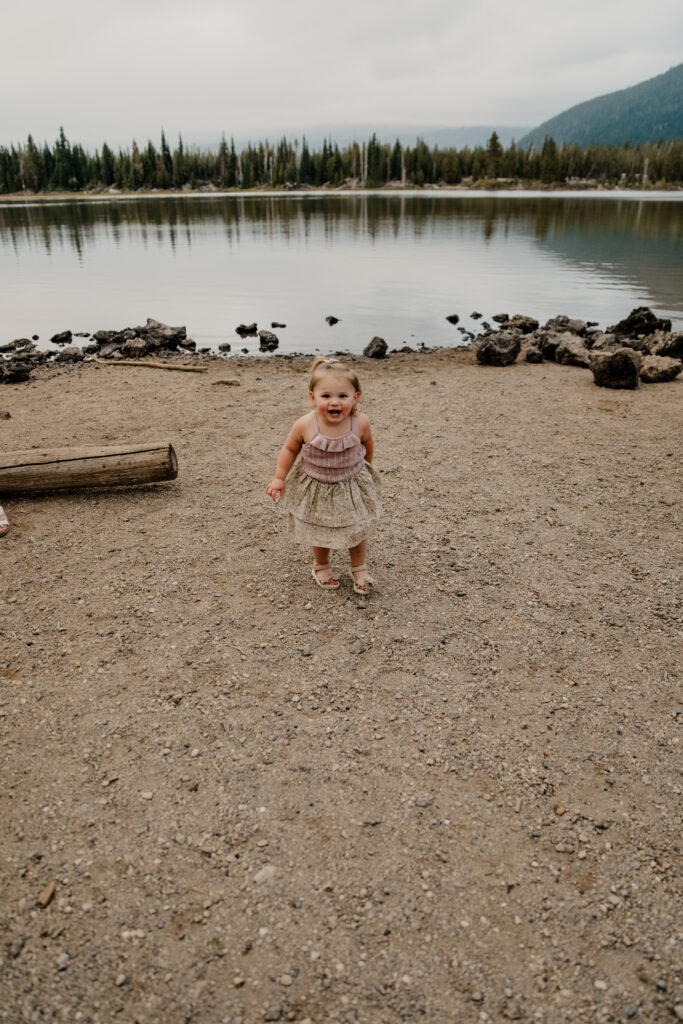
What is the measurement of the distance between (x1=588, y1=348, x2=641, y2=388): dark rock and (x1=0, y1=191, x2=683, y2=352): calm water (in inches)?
247

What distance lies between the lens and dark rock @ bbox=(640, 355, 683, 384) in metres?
12.4

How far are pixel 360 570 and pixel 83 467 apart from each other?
3.73 m

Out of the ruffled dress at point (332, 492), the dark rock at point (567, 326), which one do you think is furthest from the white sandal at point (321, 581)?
the dark rock at point (567, 326)

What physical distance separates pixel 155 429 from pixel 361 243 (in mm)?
37120

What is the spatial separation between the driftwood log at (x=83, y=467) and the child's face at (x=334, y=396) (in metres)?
3.09

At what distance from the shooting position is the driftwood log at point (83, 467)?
706cm

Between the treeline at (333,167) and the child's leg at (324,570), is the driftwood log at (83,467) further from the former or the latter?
the treeline at (333,167)

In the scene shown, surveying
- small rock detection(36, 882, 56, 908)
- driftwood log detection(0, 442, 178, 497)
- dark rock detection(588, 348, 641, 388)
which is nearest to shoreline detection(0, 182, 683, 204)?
dark rock detection(588, 348, 641, 388)

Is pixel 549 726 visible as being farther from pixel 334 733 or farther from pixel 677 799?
pixel 334 733

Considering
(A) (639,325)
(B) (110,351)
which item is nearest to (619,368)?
(A) (639,325)

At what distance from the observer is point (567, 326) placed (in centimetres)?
1752

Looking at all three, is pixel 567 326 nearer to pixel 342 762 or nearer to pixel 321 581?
pixel 321 581

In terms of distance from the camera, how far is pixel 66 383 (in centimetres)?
1272

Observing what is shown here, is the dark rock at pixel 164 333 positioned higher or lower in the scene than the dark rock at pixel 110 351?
higher
